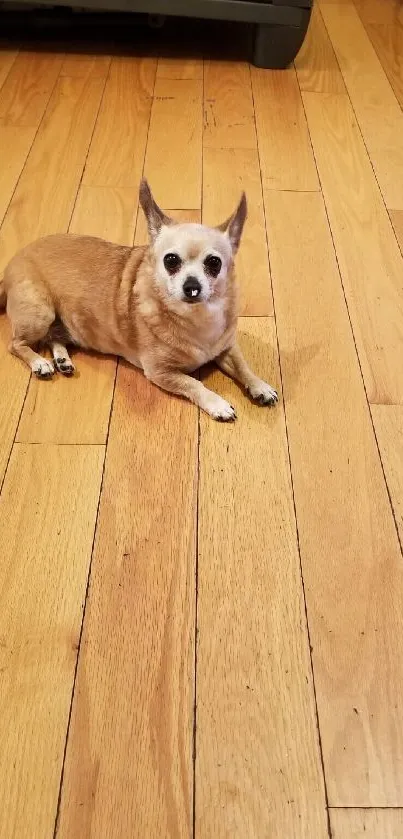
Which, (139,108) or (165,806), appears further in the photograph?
(139,108)

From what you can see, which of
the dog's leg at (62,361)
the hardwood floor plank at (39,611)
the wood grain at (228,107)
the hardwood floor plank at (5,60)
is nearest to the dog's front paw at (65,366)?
the dog's leg at (62,361)

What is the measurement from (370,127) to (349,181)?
14.1 inches

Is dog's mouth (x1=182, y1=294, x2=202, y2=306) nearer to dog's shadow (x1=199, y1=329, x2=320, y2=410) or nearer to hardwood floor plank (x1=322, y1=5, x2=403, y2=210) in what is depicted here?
dog's shadow (x1=199, y1=329, x2=320, y2=410)

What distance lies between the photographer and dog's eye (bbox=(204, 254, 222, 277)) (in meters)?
1.28

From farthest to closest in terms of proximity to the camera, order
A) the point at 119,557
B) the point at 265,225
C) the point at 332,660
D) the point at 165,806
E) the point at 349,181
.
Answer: the point at 349,181, the point at 265,225, the point at 119,557, the point at 332,660, the point at 165,806

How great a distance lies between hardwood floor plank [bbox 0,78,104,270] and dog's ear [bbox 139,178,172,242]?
1.72 feet

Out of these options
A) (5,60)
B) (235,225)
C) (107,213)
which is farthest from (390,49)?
(235,225)

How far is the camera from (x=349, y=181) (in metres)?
2.04

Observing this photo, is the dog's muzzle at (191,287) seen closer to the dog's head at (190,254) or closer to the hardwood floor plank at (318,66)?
the dog's head at (190,254)

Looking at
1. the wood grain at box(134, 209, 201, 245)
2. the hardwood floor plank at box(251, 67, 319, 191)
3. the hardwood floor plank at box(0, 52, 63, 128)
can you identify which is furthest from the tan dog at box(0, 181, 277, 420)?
the hardwood floor plank at box(0, 52, 63, 128)

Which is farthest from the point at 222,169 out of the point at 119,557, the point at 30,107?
the point at 119,557

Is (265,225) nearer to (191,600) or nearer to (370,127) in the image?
(370,127)

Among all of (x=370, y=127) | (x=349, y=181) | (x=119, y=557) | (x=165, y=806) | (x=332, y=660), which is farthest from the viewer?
(x=370, y=127)

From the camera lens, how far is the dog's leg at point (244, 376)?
1.40 meters
